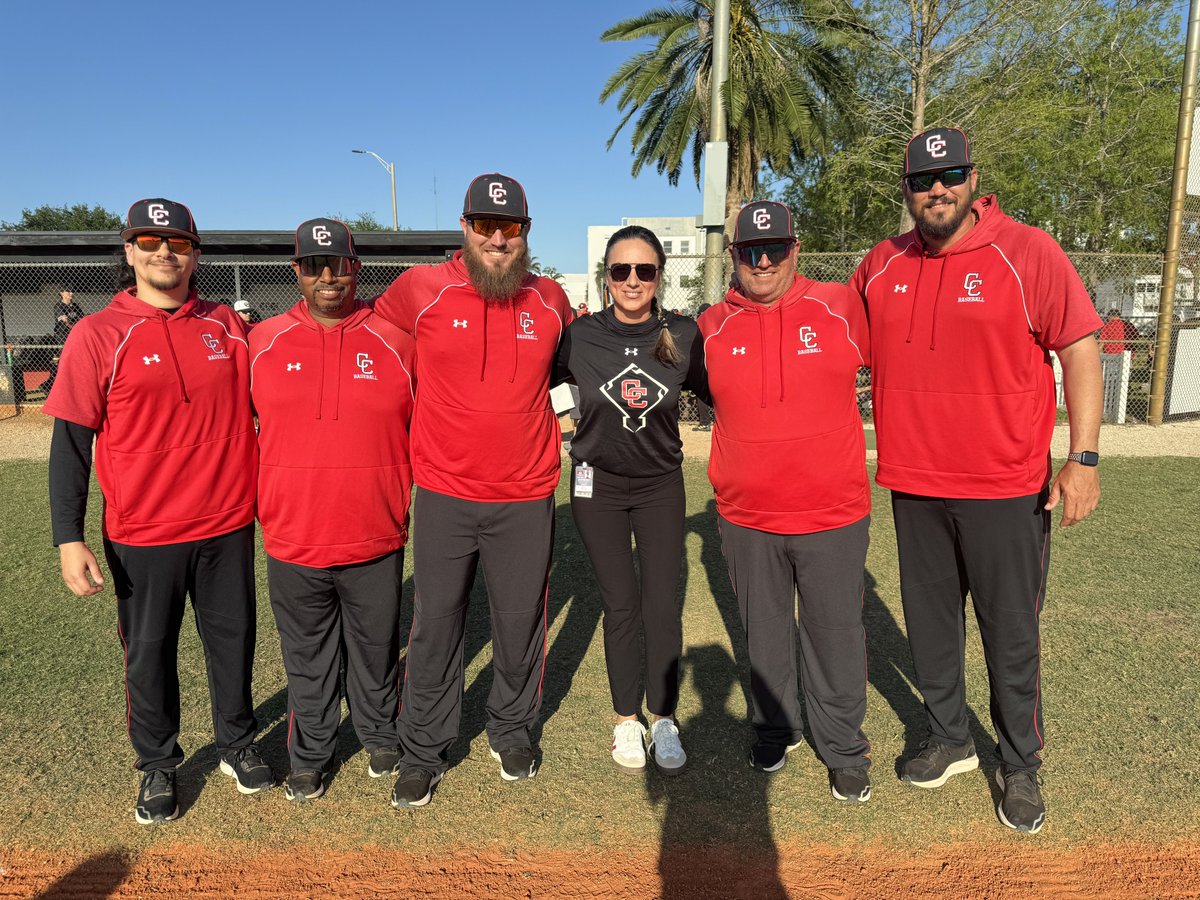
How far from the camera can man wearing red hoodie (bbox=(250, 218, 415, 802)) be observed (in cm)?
290

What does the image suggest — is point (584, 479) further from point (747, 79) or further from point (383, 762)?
point (747, 79)

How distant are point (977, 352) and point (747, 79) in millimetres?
18313

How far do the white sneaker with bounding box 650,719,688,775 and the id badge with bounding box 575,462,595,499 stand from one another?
1.10 metres

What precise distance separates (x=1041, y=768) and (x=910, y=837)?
819 mm

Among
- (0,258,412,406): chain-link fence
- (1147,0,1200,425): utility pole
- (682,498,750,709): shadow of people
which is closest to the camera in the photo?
(682,498,750,709): shadow of people

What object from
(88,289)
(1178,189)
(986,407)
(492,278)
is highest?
(1178,189)

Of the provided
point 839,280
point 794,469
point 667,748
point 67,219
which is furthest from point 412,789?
point 67,219

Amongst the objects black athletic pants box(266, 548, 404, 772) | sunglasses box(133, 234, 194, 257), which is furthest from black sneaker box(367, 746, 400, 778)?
sunglasses box(133, 234, 194, 257)

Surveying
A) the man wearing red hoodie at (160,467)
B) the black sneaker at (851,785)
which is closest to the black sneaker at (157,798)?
the man wearing red hoodie at (160,467)

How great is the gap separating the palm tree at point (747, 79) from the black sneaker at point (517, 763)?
16964mm

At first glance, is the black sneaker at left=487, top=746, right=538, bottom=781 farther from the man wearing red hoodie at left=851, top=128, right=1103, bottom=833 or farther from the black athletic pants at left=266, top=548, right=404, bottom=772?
the man wearing red hoodie at left=851, top=128, right=1103, bottom=833

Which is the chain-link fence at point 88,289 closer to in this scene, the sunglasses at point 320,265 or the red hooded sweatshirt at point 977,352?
the sunglasses at point 320,265

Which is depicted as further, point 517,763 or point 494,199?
point 517,763

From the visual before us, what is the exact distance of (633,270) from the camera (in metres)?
3.04
